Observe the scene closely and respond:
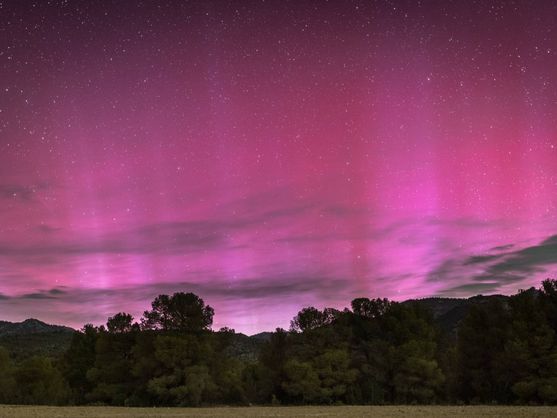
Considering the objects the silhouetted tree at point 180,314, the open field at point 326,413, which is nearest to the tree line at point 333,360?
the silhouetted tree at point 180,314

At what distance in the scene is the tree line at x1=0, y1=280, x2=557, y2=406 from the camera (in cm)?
7400

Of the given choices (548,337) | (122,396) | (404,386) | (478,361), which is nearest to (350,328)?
(404,386)

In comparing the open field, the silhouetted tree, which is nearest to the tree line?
the silhouetted tree

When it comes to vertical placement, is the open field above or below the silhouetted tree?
below

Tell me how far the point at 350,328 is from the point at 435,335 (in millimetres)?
11232

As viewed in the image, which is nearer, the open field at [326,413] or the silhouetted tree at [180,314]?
the open field at [326,413]

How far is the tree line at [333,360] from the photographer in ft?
243

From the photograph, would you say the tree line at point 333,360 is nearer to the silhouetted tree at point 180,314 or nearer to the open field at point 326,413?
the silhouetted tree at point 180,314

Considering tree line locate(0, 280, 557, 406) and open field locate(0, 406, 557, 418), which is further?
tree line locate(0, 280, 557, 406)

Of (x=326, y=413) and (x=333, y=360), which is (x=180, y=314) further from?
(x=326, y=413)

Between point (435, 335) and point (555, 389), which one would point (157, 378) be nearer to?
point (435, 335)

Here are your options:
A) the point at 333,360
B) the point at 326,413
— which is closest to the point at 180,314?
the point at 333,360

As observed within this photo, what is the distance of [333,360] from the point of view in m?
80.4

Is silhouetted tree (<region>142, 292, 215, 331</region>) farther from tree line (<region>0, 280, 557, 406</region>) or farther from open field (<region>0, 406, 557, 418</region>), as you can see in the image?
open field (<region>0, 406, 557, 418</region>)
